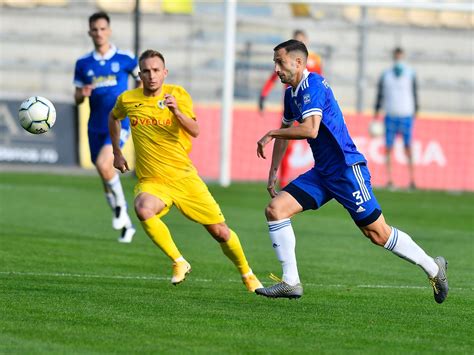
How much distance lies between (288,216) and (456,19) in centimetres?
1959

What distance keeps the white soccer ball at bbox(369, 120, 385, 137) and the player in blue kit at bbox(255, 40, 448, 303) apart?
Answer: 14377 mm

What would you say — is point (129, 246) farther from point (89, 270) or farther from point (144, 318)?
point (144, 318)

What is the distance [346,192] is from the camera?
8922mm

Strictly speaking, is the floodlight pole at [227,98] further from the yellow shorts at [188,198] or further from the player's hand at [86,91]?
the yellow shorts at [188,198]

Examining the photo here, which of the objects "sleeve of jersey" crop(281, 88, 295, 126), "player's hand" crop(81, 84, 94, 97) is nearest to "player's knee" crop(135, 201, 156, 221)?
"sleeve of jersey" crop(281, 88, 295, 126)

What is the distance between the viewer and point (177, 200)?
9.69 m

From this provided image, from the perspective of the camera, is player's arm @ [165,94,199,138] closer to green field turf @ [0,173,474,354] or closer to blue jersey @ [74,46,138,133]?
green field turf @ [0,173,474,354]

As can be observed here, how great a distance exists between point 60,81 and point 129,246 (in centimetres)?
1439

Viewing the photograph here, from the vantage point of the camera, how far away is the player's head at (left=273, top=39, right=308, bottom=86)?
8844 mm

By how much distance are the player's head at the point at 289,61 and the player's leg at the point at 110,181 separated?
4989 mm

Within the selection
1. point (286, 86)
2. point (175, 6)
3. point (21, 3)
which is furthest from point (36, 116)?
point (21, 3)

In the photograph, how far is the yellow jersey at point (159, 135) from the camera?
32.0 ft

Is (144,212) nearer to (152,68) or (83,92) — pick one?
(152,68)

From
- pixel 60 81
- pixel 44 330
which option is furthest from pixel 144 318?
pixel 60 81
